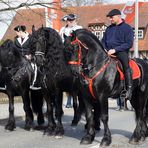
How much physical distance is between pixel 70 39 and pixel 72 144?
2283mm

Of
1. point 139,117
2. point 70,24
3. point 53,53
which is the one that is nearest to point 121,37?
point 53,53

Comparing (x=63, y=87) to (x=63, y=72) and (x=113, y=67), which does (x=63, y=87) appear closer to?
(x=63, y=72)

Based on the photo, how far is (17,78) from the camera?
10.9 m

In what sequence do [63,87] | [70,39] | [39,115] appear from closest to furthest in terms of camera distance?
[70,39], [63,87], [39,115]

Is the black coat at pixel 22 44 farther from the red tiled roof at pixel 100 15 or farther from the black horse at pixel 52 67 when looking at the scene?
the red tiled roof at pixel 100 15

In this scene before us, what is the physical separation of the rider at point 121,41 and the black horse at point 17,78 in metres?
2.63

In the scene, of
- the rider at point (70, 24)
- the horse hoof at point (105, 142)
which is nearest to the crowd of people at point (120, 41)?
the horse hoof at point (105, 142)

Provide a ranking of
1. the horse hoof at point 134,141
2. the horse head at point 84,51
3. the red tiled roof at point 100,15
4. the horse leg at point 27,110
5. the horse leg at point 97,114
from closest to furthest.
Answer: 1. the horse head at point 84,51
2. the horse hoof at point 134,141
3. the horse leg at point 97,114
4. the horse leg at point 27,110
5. the red tiled roof at point 100,15

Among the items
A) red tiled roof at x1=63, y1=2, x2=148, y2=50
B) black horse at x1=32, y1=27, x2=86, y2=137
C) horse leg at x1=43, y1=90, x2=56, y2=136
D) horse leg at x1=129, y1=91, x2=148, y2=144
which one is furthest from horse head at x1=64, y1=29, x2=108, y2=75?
red tiled roof at x1=63, y1=2, x2=148, y2=50

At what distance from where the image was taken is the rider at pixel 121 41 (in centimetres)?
900

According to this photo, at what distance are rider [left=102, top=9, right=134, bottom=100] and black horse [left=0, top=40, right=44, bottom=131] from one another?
8.62ft

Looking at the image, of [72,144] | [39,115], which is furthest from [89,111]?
[39,115]

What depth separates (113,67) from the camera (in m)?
8.93

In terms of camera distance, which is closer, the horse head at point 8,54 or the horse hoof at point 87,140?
the horse hoof at point 87,140
